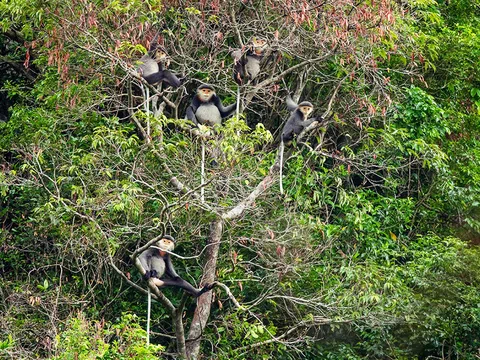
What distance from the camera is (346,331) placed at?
1082 centimetres

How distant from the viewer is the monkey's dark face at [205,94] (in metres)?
10.8

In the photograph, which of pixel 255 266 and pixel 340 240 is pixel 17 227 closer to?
pixel 255 266

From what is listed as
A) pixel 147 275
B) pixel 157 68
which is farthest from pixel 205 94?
pixel 147 275

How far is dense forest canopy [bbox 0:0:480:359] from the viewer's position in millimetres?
9297

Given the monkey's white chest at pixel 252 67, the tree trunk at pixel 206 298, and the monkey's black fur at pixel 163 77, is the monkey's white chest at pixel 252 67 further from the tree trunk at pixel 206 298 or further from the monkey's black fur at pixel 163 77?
the tree trunk at pixel 206 298

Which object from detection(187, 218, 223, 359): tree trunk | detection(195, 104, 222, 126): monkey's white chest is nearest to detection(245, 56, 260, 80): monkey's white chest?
detection(195, 104, 222, 126): monkey's white chest

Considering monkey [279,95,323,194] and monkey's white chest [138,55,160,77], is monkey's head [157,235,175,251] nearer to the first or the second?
monkey [279,95,323,194]

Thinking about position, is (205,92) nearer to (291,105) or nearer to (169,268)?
(291,105)

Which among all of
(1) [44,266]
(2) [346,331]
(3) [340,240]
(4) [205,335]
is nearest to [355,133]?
(3) [340,240]

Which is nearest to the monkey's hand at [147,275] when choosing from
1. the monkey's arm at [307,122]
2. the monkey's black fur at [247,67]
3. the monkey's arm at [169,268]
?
the monkey's arm at [169,268]

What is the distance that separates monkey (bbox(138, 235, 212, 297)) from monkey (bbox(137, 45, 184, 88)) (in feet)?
5.60

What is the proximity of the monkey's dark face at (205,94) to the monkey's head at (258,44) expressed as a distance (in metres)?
0.64

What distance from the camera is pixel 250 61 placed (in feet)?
34.5

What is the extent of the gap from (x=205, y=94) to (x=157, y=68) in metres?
0.68
